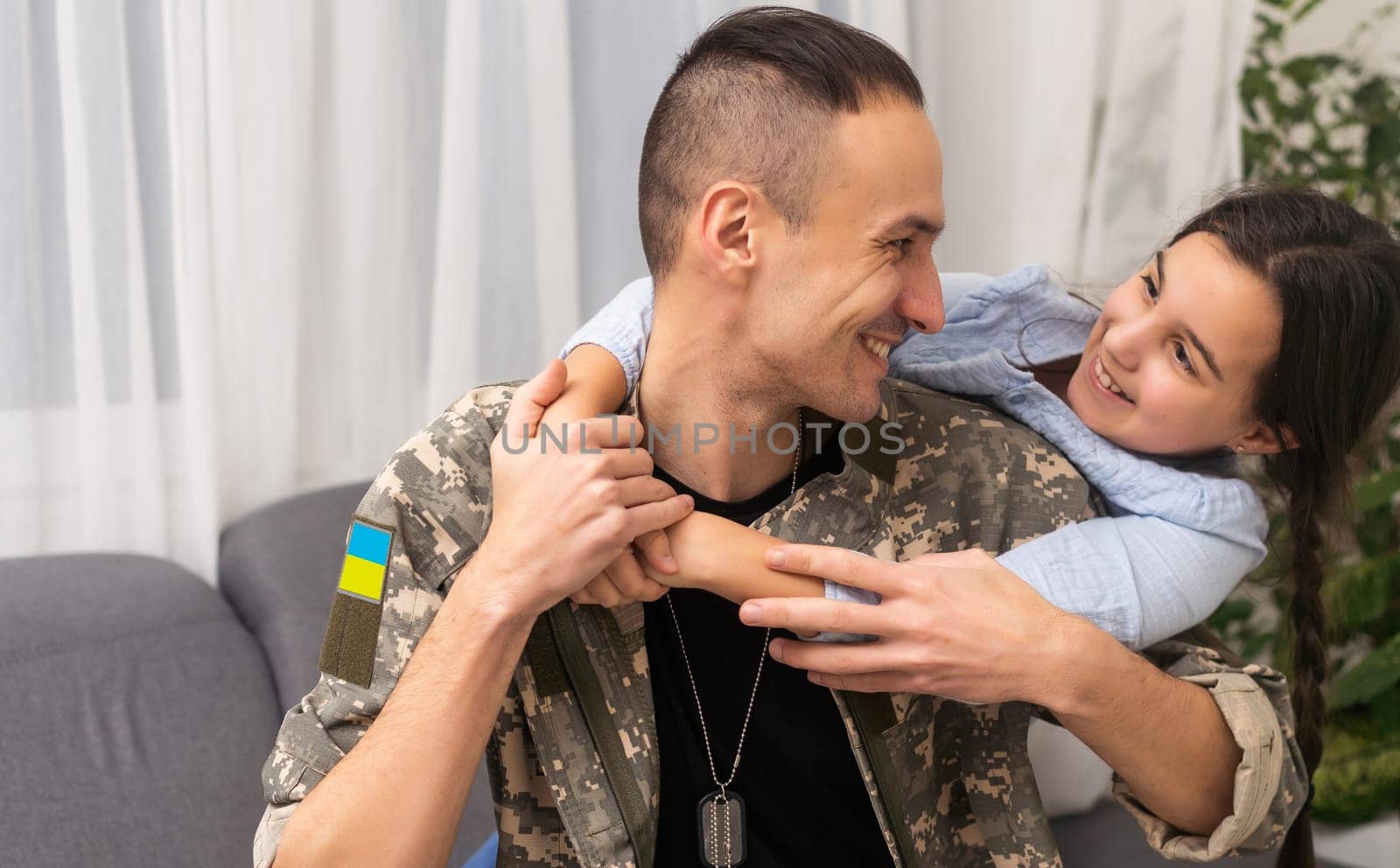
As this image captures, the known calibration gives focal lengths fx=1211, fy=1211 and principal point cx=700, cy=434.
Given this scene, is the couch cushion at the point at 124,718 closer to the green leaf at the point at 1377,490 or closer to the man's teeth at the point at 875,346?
the man's teeth at the point at 875,346

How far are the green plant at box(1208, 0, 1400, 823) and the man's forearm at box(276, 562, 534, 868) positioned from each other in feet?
4.86

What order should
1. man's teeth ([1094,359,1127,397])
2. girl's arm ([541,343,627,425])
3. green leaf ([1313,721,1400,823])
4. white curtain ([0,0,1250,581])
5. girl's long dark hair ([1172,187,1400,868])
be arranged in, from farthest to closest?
green leaf ([1313,721,1400,823]), white curtain ([0,0,1250,581]), man's teeth ([1094,359,1127,397]), girl's long dark hair ([1172,187,1400,868]), girl's arm ([541,343,627,425])

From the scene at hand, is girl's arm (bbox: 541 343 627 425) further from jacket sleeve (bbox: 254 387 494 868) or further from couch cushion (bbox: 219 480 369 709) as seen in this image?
couch cushion (bbox: 219 480 369 709)

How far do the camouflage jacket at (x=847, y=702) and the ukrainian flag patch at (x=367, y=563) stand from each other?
11mm

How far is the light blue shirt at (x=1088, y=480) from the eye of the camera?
1.28 meters

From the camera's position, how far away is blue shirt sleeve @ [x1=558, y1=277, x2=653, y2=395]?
1.36 metres

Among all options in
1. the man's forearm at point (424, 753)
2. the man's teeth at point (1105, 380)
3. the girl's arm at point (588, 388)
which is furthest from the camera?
the man's teeth at point (1105, 380)

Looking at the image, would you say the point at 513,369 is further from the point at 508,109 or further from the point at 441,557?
the point at 441,557

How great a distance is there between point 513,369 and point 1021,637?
3.60 ft

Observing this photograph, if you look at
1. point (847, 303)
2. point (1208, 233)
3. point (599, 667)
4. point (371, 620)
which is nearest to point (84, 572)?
point (371, 620)

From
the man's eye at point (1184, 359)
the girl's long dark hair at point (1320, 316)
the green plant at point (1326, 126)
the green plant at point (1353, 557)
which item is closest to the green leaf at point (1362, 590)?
the green plant at point (1353, 557)

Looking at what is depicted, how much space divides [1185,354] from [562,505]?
0.73m

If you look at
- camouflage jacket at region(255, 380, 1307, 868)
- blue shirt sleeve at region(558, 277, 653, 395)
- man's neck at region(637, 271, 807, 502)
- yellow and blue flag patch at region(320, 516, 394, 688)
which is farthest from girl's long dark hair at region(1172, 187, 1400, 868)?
yellow and blue flag patch at region(320, 516, 394, 688)

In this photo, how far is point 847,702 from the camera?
4.32 ft
